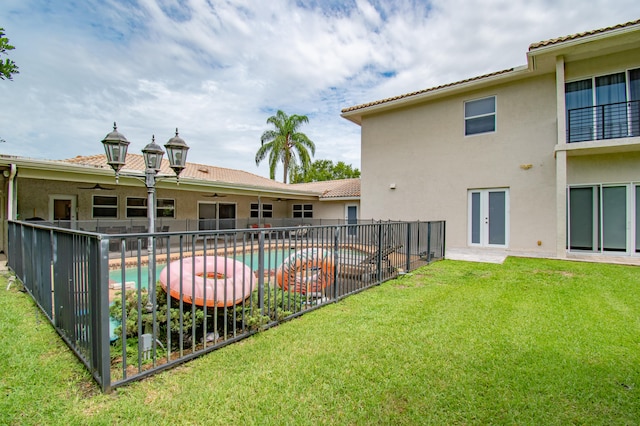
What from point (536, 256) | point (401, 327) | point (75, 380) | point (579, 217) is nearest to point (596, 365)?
point (401, 327)

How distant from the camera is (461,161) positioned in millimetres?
12555

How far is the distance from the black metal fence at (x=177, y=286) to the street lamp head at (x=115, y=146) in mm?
1266

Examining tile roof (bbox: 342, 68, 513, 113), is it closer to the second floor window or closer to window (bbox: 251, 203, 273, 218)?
the second floor window

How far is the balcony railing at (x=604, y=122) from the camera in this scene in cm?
962

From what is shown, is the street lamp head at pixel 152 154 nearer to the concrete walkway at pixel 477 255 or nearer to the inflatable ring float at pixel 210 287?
the inflatable ring float at pixel 210 287

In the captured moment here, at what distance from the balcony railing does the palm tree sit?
19.1 m

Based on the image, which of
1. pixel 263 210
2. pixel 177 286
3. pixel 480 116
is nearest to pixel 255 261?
pixel 177 286

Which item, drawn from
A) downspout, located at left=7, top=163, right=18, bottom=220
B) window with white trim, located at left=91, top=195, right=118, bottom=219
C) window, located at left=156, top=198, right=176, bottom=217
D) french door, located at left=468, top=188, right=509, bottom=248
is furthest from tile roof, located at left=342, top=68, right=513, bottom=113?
downspout, located at left=7, top=163, right=18, bottom=220

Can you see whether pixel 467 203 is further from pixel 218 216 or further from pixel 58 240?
pixel 218 216

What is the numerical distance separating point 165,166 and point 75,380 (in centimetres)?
1554

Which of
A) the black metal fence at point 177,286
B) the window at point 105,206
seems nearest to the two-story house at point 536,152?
the black metal fence at point 177,286

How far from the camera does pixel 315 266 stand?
17.2 ft

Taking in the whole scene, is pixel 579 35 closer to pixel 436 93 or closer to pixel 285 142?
pixel 436 93

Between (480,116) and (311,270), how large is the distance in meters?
10.8
